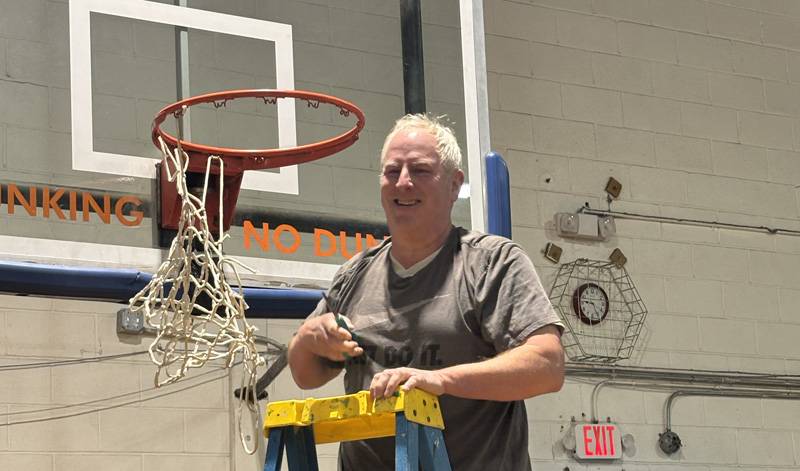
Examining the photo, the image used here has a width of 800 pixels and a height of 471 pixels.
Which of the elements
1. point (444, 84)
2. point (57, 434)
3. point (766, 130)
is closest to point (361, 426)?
point (444, 84)

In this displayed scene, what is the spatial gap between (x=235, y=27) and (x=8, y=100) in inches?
29.7

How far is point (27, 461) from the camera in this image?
15.9 ft

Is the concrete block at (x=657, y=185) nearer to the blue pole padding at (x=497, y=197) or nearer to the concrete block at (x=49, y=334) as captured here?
the blue pole padding at (x=497, y=197)

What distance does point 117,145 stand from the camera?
349cm

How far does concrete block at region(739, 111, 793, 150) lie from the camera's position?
7.18 meters

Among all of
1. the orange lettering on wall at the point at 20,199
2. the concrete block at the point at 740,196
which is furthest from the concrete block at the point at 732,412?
the orange lettering on wall at the point at 20,199

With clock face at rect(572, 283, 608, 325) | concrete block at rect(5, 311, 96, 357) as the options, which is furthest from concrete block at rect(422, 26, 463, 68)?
clock face at rect(572, 283, 608, 325)

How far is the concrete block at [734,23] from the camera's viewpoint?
7258 millimetres

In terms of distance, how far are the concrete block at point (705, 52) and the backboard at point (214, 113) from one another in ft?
11.1

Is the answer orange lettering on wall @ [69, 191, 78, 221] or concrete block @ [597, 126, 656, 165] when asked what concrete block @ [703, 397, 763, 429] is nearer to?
concrete block @ [597, 126, 656, 165]

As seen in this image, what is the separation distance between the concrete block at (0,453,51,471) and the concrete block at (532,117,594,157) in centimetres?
310

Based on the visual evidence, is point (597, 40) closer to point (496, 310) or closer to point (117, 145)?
point (117, 145)

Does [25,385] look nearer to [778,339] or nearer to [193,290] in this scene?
[193,290]

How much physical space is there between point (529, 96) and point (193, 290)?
3.52 m
